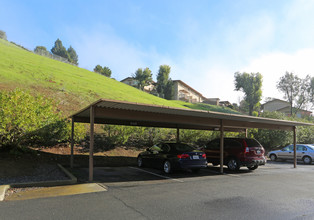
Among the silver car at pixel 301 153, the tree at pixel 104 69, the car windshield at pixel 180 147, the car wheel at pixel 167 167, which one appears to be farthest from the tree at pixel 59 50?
the car wheel at pixel 167 167

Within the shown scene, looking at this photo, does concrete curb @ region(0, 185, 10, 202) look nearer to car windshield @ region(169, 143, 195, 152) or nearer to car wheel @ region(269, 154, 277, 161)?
car windshield @ region(169, 143, 195, 152)

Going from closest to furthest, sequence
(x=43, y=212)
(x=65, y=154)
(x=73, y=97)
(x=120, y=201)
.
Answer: (x=43, y=212) < (x=120, y=201) < (x=65, y=154) < (x=73, y=97)

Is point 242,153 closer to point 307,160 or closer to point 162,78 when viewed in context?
point 307,160

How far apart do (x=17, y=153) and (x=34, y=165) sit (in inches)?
56.7

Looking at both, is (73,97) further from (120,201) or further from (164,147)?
(120,201)

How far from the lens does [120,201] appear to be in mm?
5555

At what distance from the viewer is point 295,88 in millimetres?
51250

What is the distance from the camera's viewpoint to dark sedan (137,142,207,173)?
9344 mm

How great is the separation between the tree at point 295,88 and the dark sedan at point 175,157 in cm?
5085

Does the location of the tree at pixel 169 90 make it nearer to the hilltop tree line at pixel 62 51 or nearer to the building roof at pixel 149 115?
the building roof at pixel 149 115

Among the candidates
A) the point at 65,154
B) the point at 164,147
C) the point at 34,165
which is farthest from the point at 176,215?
the point at 65,154

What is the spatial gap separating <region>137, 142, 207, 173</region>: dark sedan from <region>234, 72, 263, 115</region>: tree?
56943 mm

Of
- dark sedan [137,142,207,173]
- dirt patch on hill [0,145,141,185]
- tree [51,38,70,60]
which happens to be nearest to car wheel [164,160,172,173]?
dark sedan [137,142,207,173]

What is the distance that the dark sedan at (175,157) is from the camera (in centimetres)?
934
